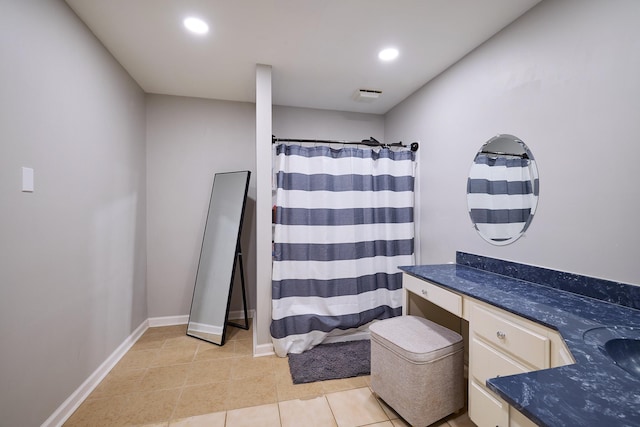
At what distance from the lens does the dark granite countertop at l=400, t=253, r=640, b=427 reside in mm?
568

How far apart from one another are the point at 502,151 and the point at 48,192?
2.87 meters

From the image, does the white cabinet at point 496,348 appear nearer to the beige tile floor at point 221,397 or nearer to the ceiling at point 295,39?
the beige tile floor at point 221,397

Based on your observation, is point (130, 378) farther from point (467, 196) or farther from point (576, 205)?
point (576, 205)

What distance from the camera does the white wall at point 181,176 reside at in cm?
293

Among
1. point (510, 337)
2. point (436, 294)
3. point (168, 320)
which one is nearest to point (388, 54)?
point (436, 294)

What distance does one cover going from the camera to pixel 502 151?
184cm

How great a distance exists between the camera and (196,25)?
71.2 inches

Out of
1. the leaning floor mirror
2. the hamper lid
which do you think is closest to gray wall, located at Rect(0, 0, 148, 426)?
the leaning floor mirror

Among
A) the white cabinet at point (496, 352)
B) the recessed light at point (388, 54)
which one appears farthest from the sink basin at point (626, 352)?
the recessed light at point (388, 54)

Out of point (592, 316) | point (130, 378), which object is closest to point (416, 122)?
point (592, 316)

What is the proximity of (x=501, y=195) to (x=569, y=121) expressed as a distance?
1.87 feet

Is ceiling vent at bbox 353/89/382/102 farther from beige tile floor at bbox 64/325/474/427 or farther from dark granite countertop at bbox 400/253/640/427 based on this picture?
beige tile floor at bbox 64/325/474/427

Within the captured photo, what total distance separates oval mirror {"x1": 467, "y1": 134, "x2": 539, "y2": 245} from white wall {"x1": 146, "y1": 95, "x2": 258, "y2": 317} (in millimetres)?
2436

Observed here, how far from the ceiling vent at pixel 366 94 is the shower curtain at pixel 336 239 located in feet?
2.02
